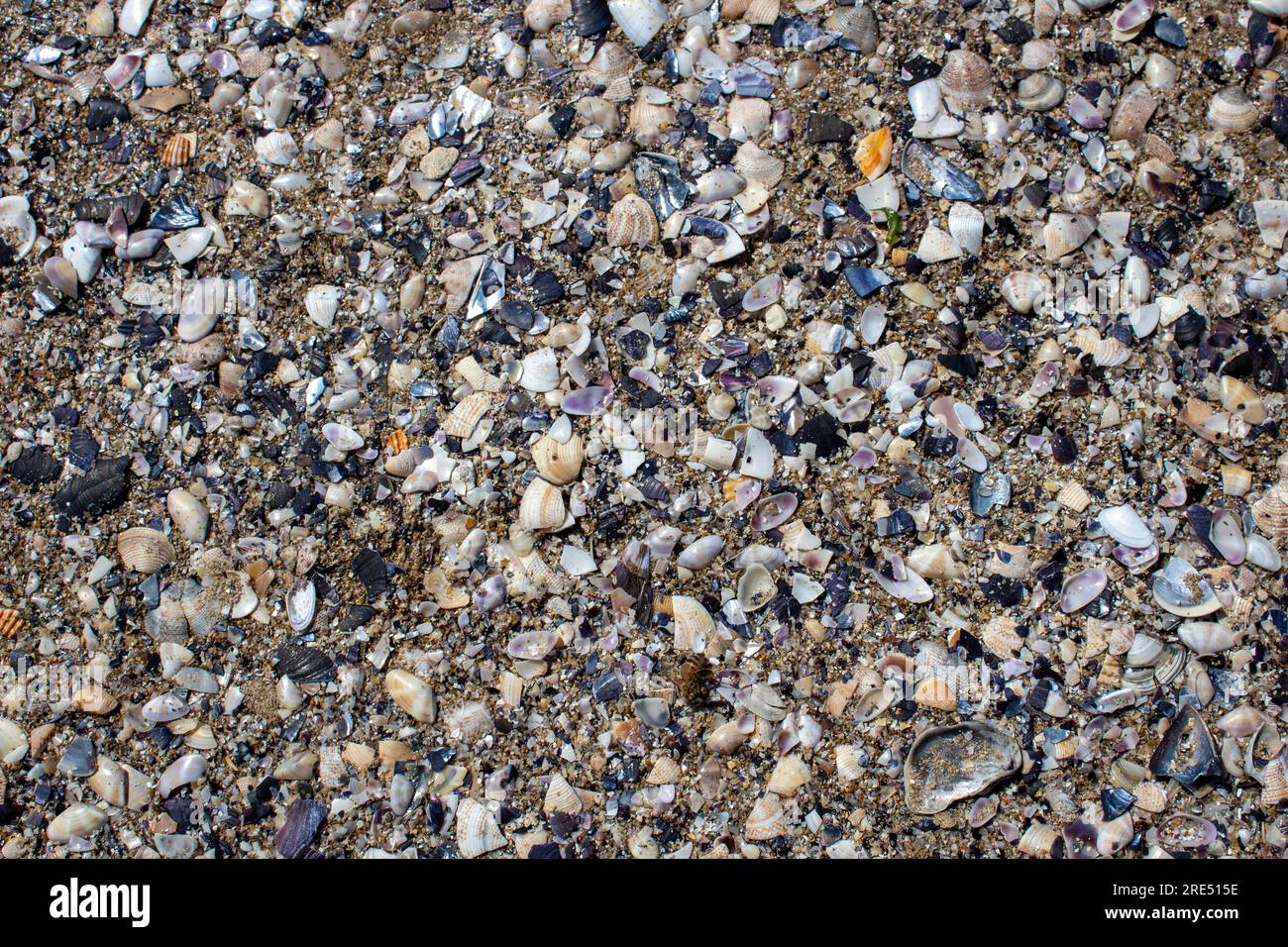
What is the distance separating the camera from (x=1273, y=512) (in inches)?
62.8

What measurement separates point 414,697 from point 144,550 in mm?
568

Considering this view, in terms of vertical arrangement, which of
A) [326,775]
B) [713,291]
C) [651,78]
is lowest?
[326,775]

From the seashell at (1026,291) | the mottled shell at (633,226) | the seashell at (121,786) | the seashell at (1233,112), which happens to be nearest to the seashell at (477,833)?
the seashell at (121,786)

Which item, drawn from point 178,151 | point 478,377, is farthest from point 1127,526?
point 178,151

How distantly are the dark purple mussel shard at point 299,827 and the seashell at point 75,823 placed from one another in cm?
32

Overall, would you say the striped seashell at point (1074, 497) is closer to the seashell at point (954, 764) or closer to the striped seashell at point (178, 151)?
the seashell at point (954, 764)

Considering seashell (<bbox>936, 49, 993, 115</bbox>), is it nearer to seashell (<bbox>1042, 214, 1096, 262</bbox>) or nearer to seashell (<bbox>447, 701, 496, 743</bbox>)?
seashell (<bbox>1042, 214, 1096, 262</bbox>)

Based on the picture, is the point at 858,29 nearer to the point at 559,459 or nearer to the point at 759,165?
the point at 759,165

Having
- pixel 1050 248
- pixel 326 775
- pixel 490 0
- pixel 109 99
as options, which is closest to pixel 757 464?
pixel 1050 248

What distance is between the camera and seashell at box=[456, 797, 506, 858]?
5.11ft

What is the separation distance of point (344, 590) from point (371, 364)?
416mm

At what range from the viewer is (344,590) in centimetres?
166

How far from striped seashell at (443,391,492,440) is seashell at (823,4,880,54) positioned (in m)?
0.97
